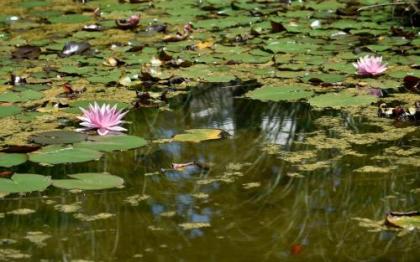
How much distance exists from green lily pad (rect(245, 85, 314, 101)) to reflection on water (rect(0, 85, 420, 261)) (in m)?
0.44

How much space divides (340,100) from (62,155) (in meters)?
1.23

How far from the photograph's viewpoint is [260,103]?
357cm

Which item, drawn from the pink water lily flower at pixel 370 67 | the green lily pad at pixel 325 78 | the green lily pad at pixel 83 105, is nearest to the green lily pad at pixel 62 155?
the green lily pad at pixel 83 105

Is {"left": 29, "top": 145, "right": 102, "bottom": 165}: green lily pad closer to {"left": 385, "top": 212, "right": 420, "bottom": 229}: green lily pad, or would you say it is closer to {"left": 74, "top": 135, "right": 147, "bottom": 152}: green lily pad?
{"left": 74, "top": 135, "right": 147, "bottom": 152}: green lily pad

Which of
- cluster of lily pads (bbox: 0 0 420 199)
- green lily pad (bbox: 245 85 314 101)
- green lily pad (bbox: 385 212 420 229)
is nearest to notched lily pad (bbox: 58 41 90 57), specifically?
cluster of lily pads (bbox: 0 0 420 199)

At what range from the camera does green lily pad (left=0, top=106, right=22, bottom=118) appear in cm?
340

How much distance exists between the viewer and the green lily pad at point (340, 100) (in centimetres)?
343

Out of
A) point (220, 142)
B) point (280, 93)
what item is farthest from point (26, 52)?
point (220, 142)

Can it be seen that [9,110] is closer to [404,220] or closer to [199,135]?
[199,135]

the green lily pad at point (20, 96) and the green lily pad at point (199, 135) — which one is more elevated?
the green lily pad at point (20, 96)

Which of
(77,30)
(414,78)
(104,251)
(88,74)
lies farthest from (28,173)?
(77,30)

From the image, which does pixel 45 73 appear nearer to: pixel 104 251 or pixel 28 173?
pixel 28 173

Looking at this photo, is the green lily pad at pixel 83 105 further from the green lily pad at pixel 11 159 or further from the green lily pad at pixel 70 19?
the green lily pad at pixel 70 19

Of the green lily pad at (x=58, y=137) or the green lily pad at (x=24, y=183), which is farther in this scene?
the green lily pad at (x=58, y=137)
